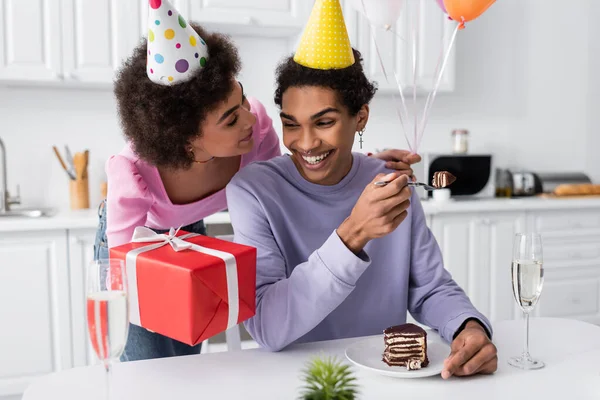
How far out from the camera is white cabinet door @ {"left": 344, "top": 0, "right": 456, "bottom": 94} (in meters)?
3.29

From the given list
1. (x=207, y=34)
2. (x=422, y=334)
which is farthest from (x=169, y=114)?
(x=422, y=334)

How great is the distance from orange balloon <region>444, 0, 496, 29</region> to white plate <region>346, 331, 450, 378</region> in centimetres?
88

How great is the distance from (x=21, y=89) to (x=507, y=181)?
2840mm

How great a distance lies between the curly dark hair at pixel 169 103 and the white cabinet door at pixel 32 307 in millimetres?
1552

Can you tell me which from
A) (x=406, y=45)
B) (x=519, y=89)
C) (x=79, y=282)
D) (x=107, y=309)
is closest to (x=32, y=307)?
(x=79, y=282)

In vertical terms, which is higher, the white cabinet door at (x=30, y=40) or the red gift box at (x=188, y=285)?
the white cabinet door at (x=30, y=40)

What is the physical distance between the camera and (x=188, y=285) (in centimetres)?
90

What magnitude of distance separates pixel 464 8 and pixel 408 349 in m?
0.99

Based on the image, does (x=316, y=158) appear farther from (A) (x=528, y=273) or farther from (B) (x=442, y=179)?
(A) (x=528, y=273)

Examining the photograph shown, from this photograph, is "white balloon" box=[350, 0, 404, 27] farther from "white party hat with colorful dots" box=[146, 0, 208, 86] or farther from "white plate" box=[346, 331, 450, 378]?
A: "white plate" box=[346, 331, 450, 378]

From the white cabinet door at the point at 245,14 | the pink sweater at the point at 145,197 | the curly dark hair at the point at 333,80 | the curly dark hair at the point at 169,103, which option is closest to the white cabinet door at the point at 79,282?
the white cabinet door at the point at 245,14

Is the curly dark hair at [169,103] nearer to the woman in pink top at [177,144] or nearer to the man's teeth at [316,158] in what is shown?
the woman in pink top at [177,144]

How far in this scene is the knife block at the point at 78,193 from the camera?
3094mm

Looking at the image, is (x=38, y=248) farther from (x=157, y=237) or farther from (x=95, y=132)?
(x=157, y=237)
